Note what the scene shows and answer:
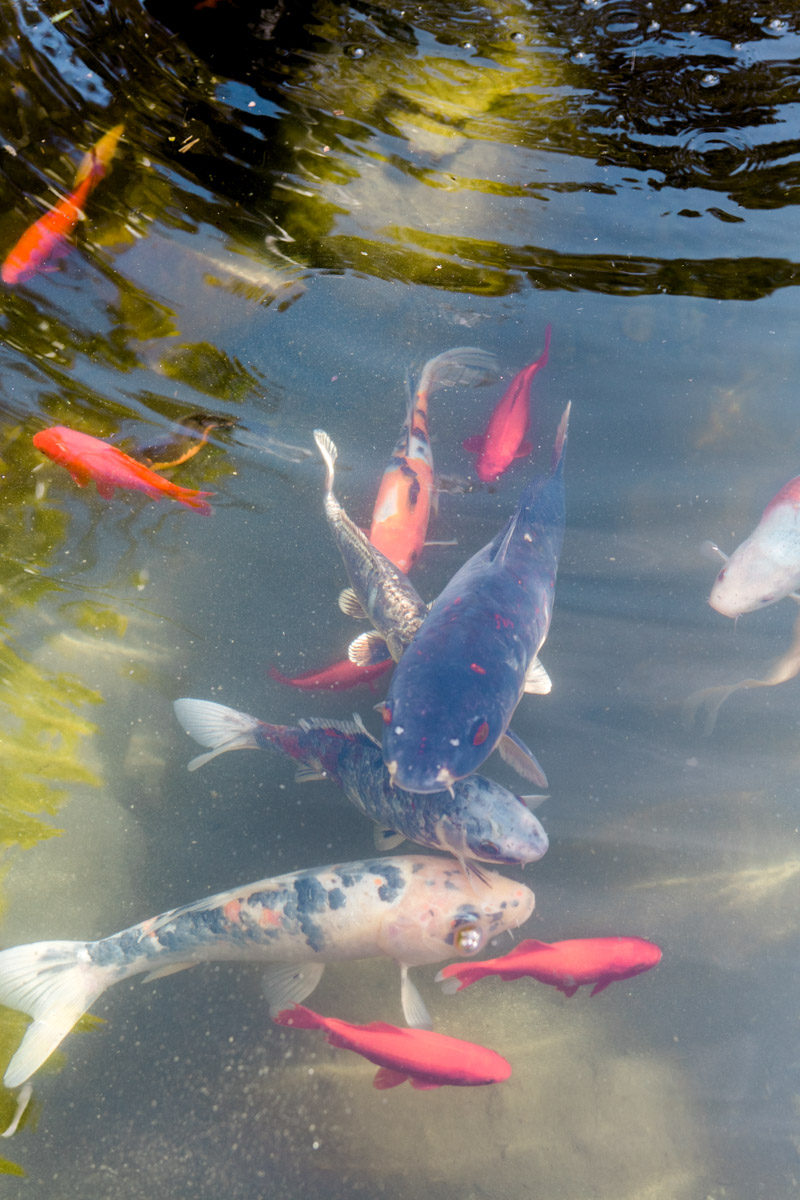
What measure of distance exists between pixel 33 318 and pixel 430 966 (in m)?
4.53

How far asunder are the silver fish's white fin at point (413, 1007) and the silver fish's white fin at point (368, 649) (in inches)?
64.1

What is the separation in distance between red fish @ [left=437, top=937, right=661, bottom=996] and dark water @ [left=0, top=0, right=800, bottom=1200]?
0.52 m

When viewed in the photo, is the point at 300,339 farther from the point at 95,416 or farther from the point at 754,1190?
the point at 754,1190

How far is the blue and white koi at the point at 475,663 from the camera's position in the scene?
238 cm

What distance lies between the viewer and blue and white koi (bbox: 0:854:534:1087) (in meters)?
3.25

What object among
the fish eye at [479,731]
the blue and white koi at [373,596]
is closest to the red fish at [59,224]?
the blue and white koi at [373,596]

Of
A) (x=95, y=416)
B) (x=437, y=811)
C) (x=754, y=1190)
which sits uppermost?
(x=95, y=416)

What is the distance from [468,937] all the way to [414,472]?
2646 mm

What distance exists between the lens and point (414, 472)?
4023mm

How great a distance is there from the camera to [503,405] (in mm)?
4047

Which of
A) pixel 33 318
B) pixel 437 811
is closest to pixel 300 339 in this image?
pixel 33 318

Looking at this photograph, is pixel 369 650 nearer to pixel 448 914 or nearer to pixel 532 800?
pixel 532 800

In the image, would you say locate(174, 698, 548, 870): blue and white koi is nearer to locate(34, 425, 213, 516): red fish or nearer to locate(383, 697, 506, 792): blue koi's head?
locate(383, 697, 506, 792): blue koi's head

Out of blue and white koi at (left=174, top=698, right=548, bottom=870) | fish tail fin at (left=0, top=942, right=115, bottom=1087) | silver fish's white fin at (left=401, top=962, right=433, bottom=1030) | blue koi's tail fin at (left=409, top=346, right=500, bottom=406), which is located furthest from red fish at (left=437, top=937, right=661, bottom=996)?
blue koi's tail fin at (left=409, top=346, right=500, bottom=406)
